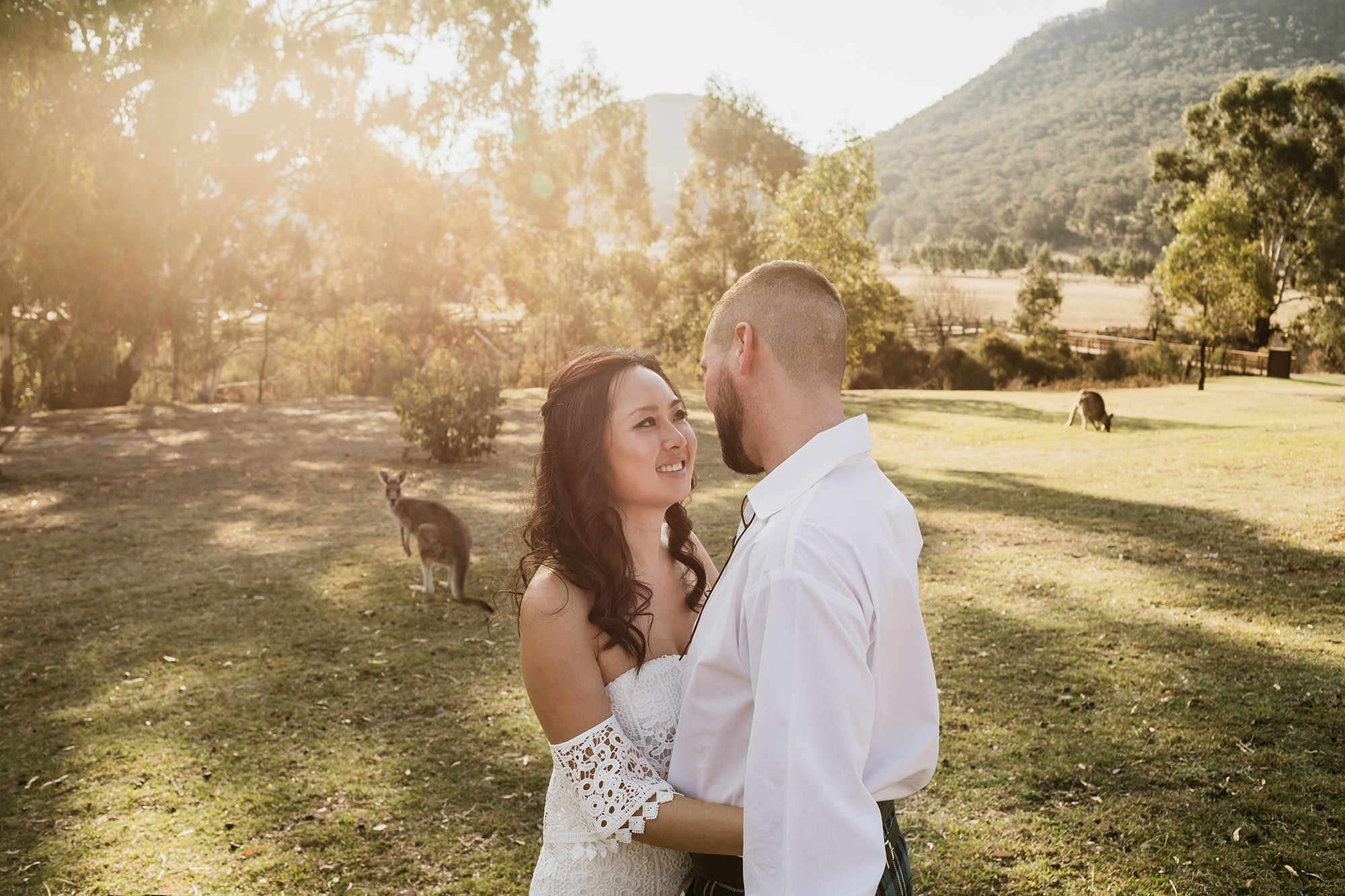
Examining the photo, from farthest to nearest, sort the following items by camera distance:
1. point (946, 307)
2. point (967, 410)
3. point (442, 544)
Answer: point (946, 307) → point (967, 410) → point (442, 544)

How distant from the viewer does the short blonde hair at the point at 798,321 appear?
6.48ft

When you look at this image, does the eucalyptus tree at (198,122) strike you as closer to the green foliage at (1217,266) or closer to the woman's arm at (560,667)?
the woman's arm at (560,667)

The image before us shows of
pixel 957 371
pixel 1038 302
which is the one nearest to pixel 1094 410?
pixel 957 371

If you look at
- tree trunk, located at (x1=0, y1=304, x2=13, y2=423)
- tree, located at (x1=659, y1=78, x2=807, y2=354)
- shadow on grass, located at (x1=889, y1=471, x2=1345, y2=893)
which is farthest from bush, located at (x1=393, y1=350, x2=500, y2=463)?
tree, located at (x1=659, y1=78, x2=807, y2=354)

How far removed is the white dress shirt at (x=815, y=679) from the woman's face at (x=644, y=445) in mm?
697

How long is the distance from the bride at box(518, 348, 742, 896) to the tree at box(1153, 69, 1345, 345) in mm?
48922

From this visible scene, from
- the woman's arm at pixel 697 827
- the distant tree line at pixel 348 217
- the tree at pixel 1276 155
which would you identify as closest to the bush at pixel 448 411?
the distant tree line at pixel 348 217

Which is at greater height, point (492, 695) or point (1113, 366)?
point (1113, 366)

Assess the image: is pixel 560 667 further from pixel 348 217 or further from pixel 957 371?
pixel 957 371

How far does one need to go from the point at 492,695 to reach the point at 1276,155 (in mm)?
53793

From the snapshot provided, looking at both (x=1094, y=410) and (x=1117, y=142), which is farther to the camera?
(x=1117, y=142)

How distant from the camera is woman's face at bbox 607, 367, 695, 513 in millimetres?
2455

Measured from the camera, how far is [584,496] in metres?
2.49

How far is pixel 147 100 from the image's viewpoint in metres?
14.6
